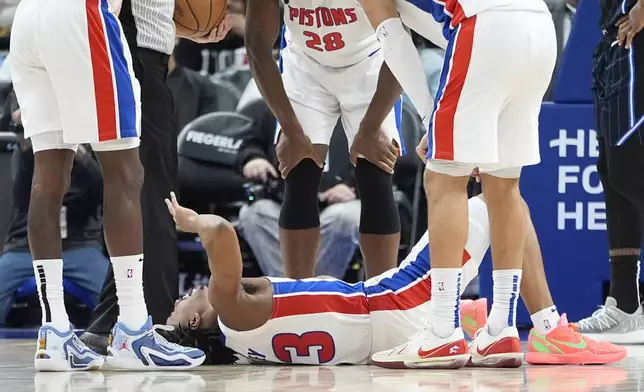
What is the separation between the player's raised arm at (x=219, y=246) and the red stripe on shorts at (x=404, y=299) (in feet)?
1.70

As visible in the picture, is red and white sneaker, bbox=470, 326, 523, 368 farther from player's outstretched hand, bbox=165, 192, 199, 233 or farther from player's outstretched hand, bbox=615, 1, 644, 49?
player's outstretched hand, bbox=615, 1, 644, 49

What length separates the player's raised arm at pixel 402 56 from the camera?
3713 mm

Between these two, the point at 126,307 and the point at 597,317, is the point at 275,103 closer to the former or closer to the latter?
the point at 126,307

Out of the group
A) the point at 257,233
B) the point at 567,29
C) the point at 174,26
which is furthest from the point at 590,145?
the point at 174,26

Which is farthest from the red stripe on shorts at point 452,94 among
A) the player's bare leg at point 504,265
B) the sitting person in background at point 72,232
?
the sitting person in background at point 72,232

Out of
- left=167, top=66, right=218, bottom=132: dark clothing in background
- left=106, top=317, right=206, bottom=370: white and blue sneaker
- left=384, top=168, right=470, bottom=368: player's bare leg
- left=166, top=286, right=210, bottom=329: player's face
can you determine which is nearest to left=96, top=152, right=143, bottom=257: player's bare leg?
left=106, top=317, right=206, bottom=370: white and blue sneaker

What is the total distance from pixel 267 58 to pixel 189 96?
77.2 inches

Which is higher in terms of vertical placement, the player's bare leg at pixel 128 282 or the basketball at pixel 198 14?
the basketball at pixel 198 14

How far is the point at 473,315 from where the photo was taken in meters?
4.27

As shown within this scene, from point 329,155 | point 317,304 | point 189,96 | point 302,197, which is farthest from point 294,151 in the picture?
point 189,96

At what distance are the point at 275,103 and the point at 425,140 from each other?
947 millimetres

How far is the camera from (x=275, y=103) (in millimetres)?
4496

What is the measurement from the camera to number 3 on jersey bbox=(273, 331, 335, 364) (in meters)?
3.81

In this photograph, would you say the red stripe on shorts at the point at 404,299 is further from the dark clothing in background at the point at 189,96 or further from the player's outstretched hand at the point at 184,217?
the dark clothing in background at the point at 189,96
